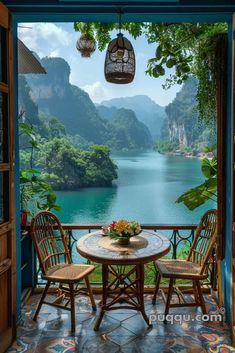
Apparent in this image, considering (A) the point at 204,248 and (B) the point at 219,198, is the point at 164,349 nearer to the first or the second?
(A) the point at 204,248

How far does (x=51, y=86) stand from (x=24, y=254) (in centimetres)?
3446

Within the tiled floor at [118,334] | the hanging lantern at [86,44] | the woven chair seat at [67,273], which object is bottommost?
the tiled floor at [118,334]

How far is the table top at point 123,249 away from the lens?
246 centimetres

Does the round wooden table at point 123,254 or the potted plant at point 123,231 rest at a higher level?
the potted plant at point 123,231

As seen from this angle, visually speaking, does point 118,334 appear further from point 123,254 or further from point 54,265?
point 54,265

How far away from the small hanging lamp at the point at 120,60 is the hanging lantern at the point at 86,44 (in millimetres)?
1115

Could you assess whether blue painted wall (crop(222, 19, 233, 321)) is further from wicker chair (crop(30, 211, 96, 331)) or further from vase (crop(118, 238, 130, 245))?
wicker chair (crop(30, 211, 96, 331))

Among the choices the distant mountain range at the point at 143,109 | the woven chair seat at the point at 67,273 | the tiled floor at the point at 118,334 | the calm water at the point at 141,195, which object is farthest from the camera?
the distant mountain range at the point at 143,109

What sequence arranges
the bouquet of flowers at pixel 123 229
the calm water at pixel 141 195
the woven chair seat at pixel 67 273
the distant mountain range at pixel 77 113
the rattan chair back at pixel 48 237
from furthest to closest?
the distant mountain range at pixel 77 113 < the calm water at pixel 141 195 < the rattan chair back at pixel 48 237 < the bouquet of flowers at pixel 123 229 < the woven chair seat at pixel 67 273

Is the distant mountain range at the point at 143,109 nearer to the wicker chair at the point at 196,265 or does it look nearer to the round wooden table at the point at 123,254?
the wicker chair at the point at 196,265

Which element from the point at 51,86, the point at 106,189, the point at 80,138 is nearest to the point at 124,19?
the point at 106,189

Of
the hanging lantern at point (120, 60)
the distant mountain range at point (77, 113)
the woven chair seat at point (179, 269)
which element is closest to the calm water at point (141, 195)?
the distant mountain range at point (77, 113)

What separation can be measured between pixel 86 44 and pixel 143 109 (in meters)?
31.4

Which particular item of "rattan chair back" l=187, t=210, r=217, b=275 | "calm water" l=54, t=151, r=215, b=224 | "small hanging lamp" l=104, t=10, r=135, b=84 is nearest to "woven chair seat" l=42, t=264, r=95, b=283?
"rattan chair back" l=187, t=210, r=217, b=275
